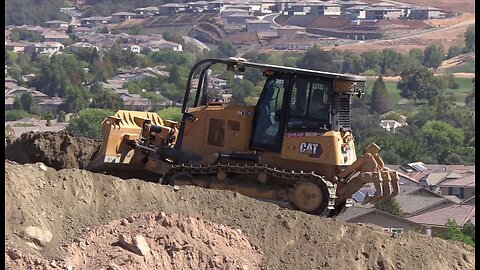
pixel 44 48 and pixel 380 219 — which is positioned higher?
pixel 380 219

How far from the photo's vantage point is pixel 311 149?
1933 cm

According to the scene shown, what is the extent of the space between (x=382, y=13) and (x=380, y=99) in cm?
5935

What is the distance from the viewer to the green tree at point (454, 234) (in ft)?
112

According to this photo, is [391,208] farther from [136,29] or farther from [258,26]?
[136,29]

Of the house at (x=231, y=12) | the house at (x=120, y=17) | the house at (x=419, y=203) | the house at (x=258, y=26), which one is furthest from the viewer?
the house at (x=120, y=17)

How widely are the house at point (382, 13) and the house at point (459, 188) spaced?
9822 cm

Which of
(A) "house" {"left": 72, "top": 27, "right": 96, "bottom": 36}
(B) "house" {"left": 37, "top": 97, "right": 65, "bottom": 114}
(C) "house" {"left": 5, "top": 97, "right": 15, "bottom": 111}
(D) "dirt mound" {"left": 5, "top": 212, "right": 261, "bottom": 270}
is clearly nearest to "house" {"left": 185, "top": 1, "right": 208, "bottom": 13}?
(A) "house" {"left": 72, "top": 27, "right": 96, "bottom": 36}

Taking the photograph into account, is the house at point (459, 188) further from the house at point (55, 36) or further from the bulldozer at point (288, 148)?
the house at point (55, 36)

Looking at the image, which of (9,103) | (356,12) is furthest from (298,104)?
(356,12)

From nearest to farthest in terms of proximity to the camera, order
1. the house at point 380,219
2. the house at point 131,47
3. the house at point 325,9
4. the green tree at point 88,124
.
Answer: the house at point 380,219 < the green tree at point 88,124 < the house at point 131,47 < the house at point 325,9

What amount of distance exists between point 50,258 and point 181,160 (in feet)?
17.4

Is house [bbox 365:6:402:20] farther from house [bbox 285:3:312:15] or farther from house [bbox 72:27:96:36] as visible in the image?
house [bbox 72:27:96:36]

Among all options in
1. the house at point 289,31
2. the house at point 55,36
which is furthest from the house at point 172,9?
the house at point 289,31

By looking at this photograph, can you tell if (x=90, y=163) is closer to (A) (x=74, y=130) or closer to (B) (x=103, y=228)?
(B) (x=103, y=228)
